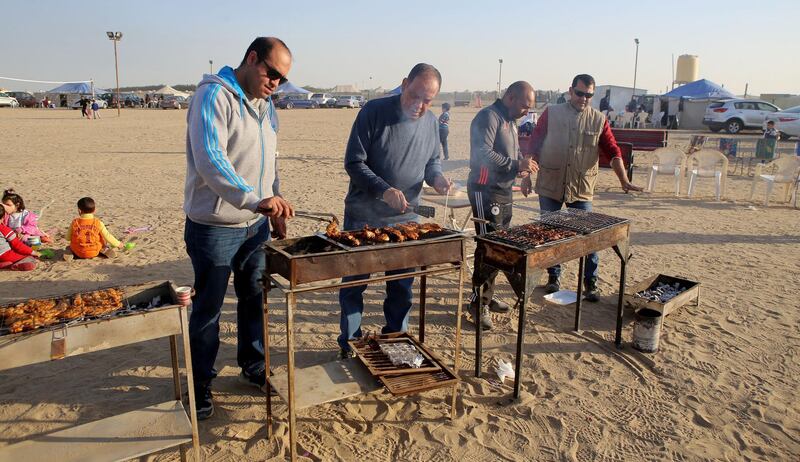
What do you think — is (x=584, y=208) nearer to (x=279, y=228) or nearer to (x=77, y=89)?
(x=279, y=228)

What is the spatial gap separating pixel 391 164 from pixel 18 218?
5.60 meters

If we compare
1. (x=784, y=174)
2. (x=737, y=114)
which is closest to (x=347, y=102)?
(x=737, y=114)

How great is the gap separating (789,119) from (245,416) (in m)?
24.2

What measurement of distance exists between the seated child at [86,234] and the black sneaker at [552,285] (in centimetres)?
530

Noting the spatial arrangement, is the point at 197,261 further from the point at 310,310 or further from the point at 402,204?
the point at 310,310

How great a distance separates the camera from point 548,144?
5.45 m

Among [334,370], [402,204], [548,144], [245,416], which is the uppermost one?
[548,144]

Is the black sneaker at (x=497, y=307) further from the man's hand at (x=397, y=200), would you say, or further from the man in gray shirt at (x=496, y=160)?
the man's hand at (x=397, y=200)

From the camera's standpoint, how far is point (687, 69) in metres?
40.7

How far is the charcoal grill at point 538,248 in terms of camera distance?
143 inches

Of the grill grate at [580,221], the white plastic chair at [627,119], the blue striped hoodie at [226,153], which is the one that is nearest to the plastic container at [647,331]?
the grill grate at [580,221]

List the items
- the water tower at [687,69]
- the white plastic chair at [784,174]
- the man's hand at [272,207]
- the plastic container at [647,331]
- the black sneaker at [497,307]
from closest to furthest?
the man's hand at [272,207], the plastic container at [647,331], the black sneaker at [497,307], the white plastic chair at [784,174], the water tower at [687,69]

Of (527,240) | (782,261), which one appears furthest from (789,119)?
(527,240)

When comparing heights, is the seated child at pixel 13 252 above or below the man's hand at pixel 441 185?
below
